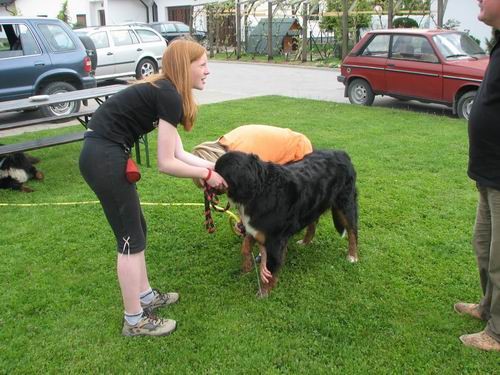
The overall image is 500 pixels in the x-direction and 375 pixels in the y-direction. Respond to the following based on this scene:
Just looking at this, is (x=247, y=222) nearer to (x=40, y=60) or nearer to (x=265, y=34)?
(x=40, y=60)

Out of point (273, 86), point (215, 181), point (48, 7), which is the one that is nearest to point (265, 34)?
point (273, 86)

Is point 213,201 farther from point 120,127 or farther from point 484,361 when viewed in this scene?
point 484,361

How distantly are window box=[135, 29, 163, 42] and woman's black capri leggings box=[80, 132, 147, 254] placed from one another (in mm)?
13551

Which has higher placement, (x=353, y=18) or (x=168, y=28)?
(x=353, y=18)

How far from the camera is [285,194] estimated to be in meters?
3.48

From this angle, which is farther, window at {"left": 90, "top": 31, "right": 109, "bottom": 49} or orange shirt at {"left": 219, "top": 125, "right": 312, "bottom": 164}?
window at {"left": 90, "top": 31, "right": 109, "bottom": 49}

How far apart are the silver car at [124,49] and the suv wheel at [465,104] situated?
27.1ft

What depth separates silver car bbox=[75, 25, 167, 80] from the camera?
573 inches

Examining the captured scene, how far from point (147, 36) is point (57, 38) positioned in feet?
18.8

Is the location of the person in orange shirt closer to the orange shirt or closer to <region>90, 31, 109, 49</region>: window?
the orange shirt

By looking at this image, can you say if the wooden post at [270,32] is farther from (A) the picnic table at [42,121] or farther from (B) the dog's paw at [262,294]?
(B) the dog's paw at [262,294]

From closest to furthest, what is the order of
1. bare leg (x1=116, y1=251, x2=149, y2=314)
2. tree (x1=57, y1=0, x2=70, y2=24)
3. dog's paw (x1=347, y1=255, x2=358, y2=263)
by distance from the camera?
bare leg (x1=116, y1=251, x2=149, y2=314) < dog's paw (x1=347, y1=255, x2=358, y2=263) < tree (x1=57, y1=0, x2=70, y2=24)

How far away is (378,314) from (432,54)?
7.84 meters

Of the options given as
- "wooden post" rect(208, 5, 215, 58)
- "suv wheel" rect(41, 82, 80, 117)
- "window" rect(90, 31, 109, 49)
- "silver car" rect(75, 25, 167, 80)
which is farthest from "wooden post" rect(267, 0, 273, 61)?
"suv wheel" rect(41, 82, 80, 117)
